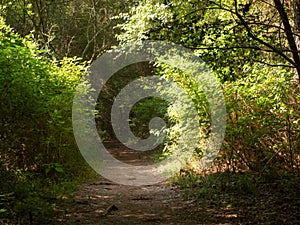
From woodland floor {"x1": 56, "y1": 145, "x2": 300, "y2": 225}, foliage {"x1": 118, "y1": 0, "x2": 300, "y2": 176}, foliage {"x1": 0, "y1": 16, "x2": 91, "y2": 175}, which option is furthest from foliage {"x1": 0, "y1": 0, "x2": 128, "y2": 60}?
woodland floor {"x1": 56, "y1": 145, "x2": 300, "y2": 225}

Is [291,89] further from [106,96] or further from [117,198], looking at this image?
[106,96]

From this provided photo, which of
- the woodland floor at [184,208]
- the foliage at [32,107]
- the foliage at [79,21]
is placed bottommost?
the woodland floor at [184,208]

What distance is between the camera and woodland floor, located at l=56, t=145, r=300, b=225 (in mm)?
5121

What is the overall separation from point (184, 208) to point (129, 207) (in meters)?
1.01

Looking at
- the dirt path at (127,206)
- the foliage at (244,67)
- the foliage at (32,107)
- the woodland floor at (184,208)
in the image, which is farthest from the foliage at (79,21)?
the woodland floor at (184,208)

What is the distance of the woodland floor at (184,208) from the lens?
5121mm

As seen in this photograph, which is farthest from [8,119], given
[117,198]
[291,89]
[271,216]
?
[291,89]

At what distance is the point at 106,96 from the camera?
76.4ft

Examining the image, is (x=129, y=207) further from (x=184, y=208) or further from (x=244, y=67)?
(x=244, y=67)

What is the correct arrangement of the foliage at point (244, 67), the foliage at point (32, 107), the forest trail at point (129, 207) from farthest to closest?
1. the foliage at point (32, 107)
2. the forest trail at point (129, 207)
3. the foliage at point (244, 67)

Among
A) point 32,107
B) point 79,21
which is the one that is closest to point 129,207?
point 32,107

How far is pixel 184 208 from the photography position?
20.2ft

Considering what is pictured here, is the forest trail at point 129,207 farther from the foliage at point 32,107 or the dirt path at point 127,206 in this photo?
the foliage at point 32,107

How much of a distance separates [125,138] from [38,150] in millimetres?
16188
